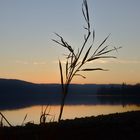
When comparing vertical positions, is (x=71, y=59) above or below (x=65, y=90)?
above

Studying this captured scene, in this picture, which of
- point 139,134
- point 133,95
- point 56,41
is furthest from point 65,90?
point 133,95

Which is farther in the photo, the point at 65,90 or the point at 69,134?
the point at 69,134

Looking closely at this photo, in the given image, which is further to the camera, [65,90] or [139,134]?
[139,134]

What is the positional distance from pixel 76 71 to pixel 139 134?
4.55 metres

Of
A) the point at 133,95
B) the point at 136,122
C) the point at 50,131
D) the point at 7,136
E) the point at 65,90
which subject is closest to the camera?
the point at 65,90

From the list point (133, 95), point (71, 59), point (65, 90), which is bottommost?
point (133, 95)

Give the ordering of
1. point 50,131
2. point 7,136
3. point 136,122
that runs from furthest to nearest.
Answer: point 136,122
point 7,136
point 50,131

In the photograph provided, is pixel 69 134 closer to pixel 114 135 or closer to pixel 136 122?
pixel 114 135

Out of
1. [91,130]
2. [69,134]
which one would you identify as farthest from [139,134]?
[69,134]

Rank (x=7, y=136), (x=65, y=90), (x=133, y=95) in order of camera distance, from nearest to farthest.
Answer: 1. (x=65, y=90)
2. (x=7, y=136)
3. (x=133, y=95)

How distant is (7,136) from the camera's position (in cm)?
646

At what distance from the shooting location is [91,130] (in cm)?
737

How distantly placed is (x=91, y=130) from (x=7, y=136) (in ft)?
5.04

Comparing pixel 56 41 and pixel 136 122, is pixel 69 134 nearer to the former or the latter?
pixel 136 122
